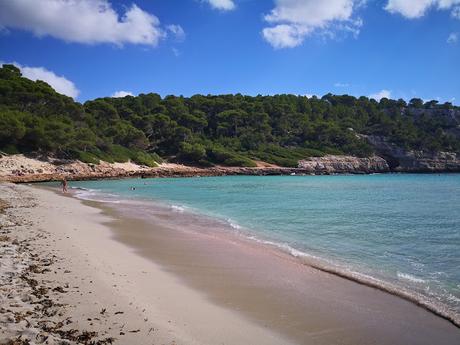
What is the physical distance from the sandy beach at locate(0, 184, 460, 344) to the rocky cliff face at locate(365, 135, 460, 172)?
96383mm

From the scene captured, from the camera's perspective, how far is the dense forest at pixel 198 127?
54.7m

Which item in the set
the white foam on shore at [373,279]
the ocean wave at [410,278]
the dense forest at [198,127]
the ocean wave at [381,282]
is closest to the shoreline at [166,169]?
the dense forest at [198,127]

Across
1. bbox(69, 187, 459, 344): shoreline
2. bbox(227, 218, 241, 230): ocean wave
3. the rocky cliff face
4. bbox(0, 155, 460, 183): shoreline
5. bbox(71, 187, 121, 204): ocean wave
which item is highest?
the rocky cliff face

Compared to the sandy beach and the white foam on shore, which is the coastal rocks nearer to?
the white foam on shore

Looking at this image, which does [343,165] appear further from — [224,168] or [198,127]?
[198,127]

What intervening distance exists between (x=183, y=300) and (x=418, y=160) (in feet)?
335

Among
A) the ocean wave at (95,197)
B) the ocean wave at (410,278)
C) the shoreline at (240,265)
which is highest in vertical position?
the ocean wave at (410,278)

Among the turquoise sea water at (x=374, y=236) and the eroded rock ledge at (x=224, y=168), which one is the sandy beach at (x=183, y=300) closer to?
the turquoise sea water at (x=374, y=236)

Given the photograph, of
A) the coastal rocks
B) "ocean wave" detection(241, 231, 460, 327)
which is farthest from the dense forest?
"ocean wave" detection(241, 231, 460, 327)

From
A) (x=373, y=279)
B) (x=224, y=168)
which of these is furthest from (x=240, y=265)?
(x=224, y=168)

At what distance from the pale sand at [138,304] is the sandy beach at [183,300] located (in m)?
0.01

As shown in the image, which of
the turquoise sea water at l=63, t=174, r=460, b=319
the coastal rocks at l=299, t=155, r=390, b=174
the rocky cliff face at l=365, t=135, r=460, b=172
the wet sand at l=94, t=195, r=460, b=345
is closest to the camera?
the wet sand at l=94, t=195, r=460, b=345

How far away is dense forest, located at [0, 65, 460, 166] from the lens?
5466 cm

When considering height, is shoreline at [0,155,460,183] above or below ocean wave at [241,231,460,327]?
above
